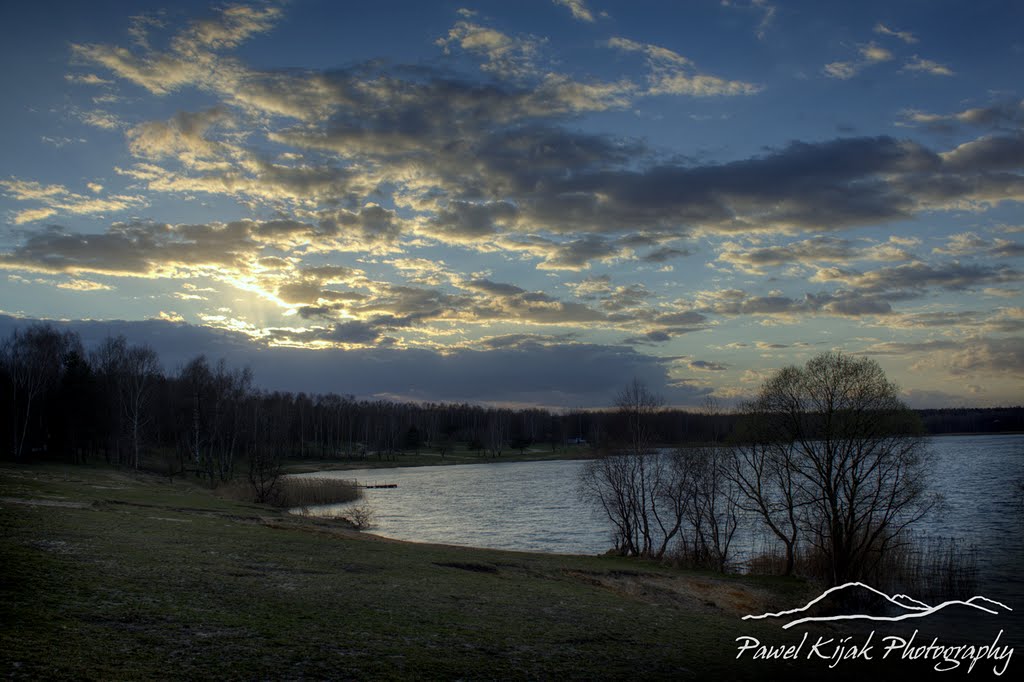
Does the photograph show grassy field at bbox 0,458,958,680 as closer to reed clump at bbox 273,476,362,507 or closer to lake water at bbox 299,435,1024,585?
lake water at bbox 299,435,1024,585

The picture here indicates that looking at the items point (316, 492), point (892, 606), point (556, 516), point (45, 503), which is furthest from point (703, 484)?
point (316, 492)

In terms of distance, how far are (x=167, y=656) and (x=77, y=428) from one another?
86.6 metres

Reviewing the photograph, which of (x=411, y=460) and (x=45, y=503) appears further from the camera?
Result: (x=411, y=460)

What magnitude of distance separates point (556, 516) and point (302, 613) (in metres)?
48.4

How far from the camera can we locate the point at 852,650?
18719 mm

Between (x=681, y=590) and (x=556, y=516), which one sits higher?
(x=681, y=590)

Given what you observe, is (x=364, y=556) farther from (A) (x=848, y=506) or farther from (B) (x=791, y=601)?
(A) (x=848, y=506)

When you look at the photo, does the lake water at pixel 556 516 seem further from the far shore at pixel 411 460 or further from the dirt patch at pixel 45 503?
the far shore at pixel 411 460

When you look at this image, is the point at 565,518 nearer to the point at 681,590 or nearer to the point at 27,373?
the point at 681,590

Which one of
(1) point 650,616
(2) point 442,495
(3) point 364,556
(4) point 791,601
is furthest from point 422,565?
(2) point 442,495

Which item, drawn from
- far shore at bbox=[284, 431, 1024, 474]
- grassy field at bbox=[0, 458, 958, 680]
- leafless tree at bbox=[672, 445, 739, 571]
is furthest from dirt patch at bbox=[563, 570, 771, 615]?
far shore at bbox=[284, 431, 1024, 474]

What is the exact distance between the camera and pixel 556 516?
6200 centimetres

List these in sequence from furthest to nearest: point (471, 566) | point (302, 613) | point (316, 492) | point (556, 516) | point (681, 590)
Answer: point (316, 492), point (556, 516), point (681, 590), point (471, 566), point (302, 613)

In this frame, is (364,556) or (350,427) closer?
(364,556)
